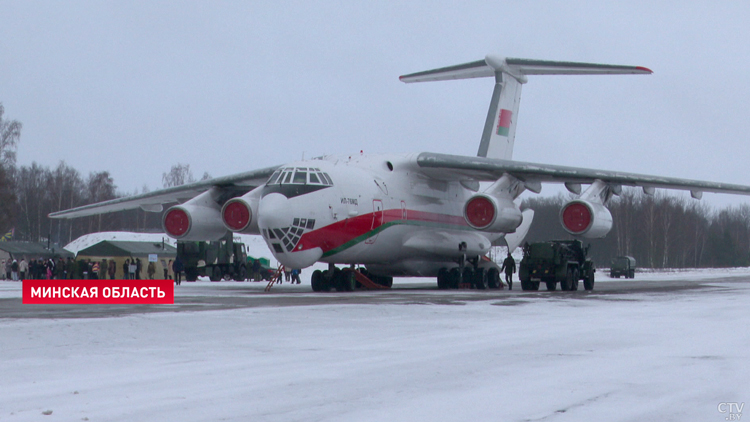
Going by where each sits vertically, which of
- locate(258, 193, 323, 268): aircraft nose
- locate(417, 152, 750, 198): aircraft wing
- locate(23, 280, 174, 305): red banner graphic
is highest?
locate(417, 152, 750, 198): aircraft wing

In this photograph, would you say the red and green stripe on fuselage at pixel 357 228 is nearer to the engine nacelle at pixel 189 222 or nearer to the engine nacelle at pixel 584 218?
the engine nacelle at pixel 584 218

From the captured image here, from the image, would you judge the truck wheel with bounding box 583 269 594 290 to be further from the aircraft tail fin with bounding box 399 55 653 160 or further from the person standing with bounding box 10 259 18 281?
the person standing with bounding box 10 259 18 281

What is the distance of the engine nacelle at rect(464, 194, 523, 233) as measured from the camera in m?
19.6

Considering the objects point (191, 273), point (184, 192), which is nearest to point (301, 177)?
point (184, 192)

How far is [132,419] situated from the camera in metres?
4.36

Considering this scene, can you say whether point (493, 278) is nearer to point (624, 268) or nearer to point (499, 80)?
point (499, 80)

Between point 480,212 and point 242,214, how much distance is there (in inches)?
239

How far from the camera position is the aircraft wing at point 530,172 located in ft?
67.1

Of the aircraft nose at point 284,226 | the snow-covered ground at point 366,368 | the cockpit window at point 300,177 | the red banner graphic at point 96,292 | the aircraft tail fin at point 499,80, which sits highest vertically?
the aircraft tail fin at point 499,80

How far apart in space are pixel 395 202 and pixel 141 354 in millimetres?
14087

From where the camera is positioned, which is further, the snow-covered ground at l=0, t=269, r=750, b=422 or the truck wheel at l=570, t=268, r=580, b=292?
the truck wheel at l=570, t=268, r=580, b=292

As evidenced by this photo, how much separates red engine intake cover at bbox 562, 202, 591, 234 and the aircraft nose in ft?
22.5

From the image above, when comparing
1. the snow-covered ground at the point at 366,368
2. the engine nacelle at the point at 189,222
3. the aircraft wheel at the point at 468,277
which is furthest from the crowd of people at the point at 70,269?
the snow-covered ground at the point at 366,368

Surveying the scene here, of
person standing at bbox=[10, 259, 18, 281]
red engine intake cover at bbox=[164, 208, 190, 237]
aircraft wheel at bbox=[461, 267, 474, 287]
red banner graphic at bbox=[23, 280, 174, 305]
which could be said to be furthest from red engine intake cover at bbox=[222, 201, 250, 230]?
person standing at bbox=[10, 259, 18, 281]
